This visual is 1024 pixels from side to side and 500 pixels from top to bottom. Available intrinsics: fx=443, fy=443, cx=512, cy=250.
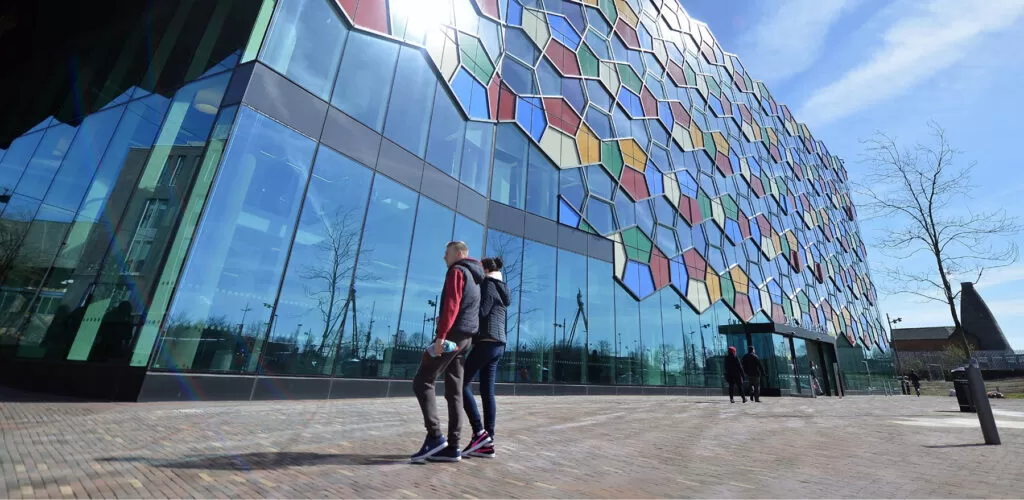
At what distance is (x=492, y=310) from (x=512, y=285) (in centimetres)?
1143

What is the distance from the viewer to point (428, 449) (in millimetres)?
3496

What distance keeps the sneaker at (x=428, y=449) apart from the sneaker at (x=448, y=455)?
47mm

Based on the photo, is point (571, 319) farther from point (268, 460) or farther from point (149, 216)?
point (268, 460)

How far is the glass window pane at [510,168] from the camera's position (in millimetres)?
15601

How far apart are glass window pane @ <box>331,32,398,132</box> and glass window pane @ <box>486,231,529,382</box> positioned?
216 inches

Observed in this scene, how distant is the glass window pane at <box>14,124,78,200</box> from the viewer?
422 inches

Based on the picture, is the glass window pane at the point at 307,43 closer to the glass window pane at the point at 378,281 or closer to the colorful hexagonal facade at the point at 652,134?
the colorful hexagonal facade at the point at 652,134

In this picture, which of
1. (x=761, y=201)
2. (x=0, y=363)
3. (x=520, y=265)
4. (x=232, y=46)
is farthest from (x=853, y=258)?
(x=0, y=363)

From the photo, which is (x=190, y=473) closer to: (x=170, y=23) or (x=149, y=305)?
(x=149, y=305)

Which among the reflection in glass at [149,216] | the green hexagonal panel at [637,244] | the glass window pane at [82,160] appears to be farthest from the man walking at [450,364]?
the green hexagonal panel at [637,244]

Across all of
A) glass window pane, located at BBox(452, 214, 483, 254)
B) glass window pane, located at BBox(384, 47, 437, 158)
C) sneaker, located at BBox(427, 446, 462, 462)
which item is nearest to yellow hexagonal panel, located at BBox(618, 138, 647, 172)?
glass window pane, located at BBox(452, 214, 483, 254)

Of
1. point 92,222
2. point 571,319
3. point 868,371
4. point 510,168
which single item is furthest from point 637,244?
point 868,371

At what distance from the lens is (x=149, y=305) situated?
22.3 feet

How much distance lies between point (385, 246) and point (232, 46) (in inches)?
199
